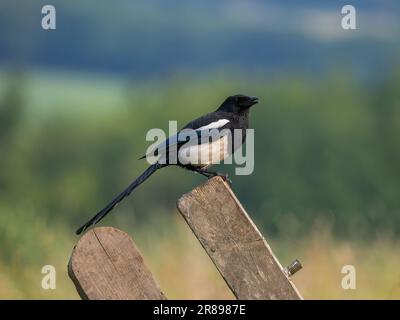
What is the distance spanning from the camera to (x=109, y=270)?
3631 millimetres

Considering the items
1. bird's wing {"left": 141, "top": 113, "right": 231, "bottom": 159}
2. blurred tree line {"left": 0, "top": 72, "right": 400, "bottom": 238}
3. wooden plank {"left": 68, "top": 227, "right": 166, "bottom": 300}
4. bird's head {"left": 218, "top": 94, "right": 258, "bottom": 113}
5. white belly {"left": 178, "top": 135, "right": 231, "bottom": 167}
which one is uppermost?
bird's head {"left": 218, "top": 94, "right": 258, "bottom": 113}

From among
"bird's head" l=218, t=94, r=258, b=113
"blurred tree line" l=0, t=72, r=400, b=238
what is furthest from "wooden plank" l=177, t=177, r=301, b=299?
"blurred tree line" l=0, t=72, r=400, b=238

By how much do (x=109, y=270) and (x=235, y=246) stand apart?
0.42 m

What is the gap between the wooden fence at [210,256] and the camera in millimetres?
3609

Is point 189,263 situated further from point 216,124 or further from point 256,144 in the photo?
point 256,144

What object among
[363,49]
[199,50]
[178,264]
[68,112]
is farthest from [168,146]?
[199,50]

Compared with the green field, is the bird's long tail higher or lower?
higher

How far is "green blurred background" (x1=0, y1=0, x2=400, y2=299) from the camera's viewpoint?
7070mm

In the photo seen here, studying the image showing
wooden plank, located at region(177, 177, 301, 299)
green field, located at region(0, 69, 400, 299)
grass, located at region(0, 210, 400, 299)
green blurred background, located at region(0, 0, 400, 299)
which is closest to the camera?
wooden plank, located at region(177, 177, 301, 299)

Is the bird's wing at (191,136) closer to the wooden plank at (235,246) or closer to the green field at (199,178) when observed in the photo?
Answer: the green field at (199,178)

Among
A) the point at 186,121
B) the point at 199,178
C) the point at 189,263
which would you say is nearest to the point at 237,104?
the point at 189,263

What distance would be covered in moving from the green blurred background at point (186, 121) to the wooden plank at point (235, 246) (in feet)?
8.61

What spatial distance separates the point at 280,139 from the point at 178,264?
27.7 metres

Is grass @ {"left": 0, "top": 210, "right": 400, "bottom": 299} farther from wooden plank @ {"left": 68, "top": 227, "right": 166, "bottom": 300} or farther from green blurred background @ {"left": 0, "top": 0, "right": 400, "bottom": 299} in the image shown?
wooden plank @ {"left": 68, "top": 227, "right": 166, "bottom": 300}
